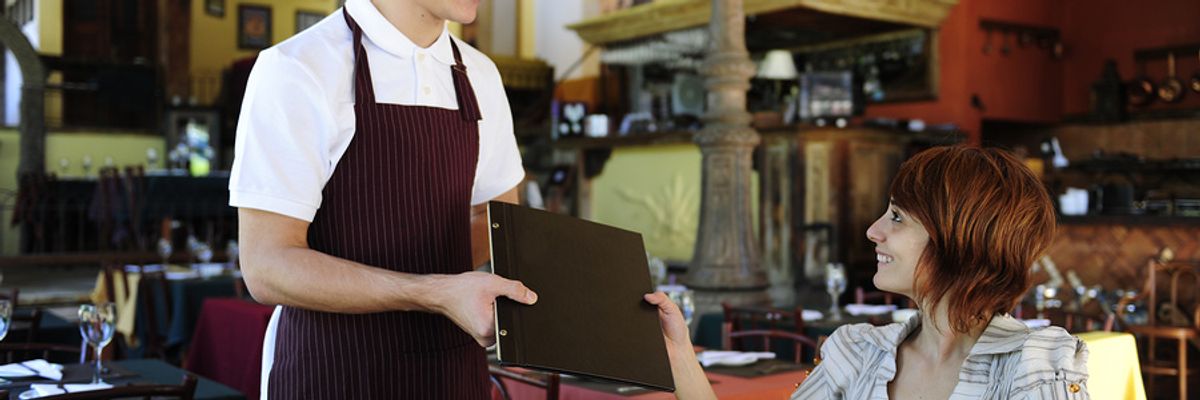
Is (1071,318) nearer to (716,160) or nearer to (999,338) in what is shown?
(716,160)

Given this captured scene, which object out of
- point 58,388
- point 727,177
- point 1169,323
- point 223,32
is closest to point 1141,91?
point 1169,323

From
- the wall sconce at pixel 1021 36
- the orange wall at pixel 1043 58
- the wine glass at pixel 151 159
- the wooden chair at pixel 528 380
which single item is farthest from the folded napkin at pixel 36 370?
the wine glass at pixel 151 159

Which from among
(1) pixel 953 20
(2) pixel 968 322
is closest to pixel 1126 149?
(1) pixel 953 20

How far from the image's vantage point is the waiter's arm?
133 centimetres

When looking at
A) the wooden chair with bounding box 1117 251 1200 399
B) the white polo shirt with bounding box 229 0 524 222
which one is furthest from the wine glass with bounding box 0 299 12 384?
the wooden chair with bounding box 1117 251 1200 399

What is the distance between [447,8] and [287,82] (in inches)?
8.7

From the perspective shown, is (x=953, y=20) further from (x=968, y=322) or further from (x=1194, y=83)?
(x=968, y=322)

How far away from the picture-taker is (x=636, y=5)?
12055 millimetres

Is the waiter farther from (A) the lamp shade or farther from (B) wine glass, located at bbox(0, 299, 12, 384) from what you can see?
(A) the lamp shade

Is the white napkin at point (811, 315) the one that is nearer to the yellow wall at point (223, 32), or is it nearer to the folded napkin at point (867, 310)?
the folded napkin at point (867, 310)

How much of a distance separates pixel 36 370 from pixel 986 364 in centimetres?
238

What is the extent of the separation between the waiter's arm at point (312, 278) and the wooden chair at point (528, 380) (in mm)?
1263

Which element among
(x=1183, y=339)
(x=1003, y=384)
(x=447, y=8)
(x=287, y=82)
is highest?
(x=447, y=8)

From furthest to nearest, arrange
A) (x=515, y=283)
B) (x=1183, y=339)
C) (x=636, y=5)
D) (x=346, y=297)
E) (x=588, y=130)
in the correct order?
(x=636, y=5) → (x=588, y=130) → (x=1183, y=339) → (x=346, y=297) → (x=515, y=283)
